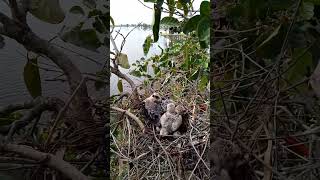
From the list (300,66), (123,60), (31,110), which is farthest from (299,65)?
(123,60)

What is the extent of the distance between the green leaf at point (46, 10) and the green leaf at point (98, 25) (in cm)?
7

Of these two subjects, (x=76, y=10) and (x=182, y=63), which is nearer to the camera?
(x=76, y=10)

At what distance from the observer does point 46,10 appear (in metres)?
0.62

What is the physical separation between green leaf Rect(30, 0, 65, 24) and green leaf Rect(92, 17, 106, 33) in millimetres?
72

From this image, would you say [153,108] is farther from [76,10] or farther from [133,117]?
[76,10]

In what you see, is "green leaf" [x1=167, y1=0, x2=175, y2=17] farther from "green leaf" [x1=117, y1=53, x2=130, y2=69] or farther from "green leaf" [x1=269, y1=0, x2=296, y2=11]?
"green leaf" [x1=269, y1=0, x2=296, y2=11]

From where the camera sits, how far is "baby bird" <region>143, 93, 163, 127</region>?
124cm

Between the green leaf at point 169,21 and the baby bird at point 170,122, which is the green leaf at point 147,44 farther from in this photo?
the baby bird at point 170,122

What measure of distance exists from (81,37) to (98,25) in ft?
0.13

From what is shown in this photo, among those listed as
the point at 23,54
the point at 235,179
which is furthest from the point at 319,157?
the point at 23,54

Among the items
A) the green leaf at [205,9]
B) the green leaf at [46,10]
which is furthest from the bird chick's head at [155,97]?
the green leaf at [46,10]

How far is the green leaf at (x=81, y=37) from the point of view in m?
0.66

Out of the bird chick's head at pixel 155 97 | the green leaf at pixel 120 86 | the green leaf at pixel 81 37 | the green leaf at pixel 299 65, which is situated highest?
the green leaf at pixel 81 37

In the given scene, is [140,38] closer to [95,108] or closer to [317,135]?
[95,108]
